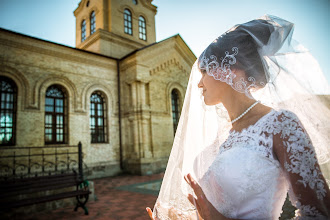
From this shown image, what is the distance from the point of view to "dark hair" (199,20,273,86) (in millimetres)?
1542

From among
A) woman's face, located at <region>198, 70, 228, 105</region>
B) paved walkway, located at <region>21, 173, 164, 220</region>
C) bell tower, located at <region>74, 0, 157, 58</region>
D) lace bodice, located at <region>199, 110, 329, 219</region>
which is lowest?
paved walkway, located at <region>21, 173, 164, 220</region>

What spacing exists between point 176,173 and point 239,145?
0.66 metres

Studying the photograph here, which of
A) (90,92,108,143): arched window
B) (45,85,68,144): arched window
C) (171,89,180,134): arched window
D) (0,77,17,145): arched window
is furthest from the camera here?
(171,89,180,134): arched window

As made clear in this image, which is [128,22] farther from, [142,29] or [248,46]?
[248,46]

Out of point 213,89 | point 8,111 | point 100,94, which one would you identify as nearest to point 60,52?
point 100,94

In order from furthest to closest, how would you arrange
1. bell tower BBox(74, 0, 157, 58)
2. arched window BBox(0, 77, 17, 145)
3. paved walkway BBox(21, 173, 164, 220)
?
bell tower BBox(74, 0, 157, 58) < arched window BBox(0, 77, 17, 145) < paved walkway BBox(21, 173, 164, 220)

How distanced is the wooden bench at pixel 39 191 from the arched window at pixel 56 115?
4408 mm

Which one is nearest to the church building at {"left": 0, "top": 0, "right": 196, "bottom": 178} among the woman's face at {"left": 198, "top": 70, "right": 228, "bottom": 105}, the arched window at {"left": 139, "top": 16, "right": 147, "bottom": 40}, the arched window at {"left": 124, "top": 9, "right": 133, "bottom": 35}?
the arched window at {"left": 124, "top": 9, "right": 133, "bottom": 35}

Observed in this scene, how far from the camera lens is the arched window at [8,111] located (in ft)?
26.7

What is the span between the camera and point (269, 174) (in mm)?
1204

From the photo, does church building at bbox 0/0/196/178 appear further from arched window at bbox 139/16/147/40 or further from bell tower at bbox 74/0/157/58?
arched window at bbox 139/16/147/40

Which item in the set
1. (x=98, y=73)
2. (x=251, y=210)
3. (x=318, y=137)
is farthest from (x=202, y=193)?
(x=98, y=73)

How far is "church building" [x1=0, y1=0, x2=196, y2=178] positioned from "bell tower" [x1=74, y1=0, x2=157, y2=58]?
73 mm

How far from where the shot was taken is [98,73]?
11.2 metres
